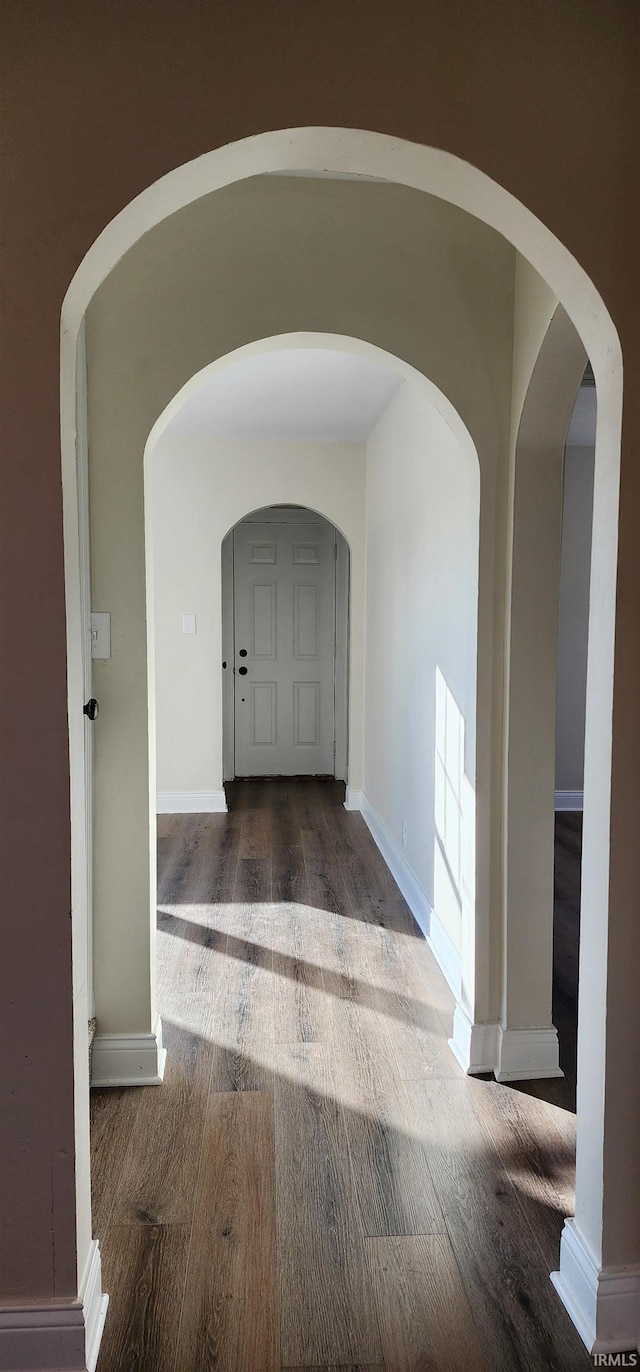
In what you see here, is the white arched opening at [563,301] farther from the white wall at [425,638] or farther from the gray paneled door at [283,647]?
the gray paneled door at [283,647]

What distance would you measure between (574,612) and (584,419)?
157 cm

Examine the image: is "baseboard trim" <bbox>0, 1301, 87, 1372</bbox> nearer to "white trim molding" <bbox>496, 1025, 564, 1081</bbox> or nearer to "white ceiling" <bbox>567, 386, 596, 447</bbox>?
"white trim molding" <bbox>496, 1025, 564, 1081</bbox>

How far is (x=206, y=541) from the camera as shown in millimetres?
5930

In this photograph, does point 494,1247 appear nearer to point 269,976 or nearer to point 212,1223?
point 212,1223

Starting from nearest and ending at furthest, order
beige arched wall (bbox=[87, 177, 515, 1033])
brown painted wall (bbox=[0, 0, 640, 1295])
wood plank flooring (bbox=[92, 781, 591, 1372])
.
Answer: brown painted wall (bbox=[0, 0, 640, 1295])
wood plank flooring (bbox=[92, 781, 591, 1372])
beige arched wall (bbox=[87, 177, 515, 1033])

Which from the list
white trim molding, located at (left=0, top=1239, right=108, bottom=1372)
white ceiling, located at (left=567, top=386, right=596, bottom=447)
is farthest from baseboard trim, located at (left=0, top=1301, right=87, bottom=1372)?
white ceiling, located at (left=567, top=386, right=596, bottom=447)

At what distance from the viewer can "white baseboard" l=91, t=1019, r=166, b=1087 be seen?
2553 mm

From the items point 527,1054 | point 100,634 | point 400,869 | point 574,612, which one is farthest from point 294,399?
point 527,1054

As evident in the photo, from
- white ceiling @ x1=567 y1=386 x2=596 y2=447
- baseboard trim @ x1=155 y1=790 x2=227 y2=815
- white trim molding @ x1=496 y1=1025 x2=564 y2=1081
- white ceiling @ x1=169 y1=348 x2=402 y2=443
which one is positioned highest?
white ceiling @ x1=567 y1=386 x2=596 y2=447

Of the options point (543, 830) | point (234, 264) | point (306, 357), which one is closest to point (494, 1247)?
point (543, 830)

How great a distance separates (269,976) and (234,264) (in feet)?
8.10

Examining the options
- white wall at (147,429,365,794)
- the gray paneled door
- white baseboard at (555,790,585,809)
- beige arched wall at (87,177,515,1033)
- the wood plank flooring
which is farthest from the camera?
the gray paneled door

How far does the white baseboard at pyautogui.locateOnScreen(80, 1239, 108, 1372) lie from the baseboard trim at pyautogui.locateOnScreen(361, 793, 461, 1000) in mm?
1517

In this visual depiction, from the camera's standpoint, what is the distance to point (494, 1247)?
6.24 ft
